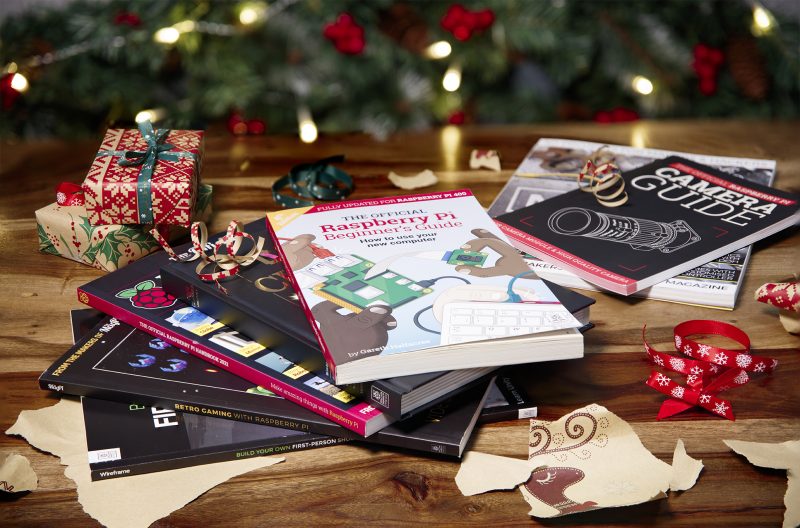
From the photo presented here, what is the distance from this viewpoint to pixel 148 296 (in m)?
0.82

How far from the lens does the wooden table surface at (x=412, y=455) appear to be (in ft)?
2.04

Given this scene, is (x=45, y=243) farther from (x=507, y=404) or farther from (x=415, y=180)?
(x=507, y=404)

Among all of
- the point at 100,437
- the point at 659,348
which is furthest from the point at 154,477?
the point at 659,348

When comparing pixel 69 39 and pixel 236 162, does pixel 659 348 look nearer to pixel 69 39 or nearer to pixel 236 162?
pixel 236 162

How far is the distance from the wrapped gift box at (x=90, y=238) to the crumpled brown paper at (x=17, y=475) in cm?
33

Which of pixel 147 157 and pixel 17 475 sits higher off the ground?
pixel 147 157

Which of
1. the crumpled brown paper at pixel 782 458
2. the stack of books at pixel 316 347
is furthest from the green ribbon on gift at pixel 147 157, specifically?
the crumpled brown paper at pixel 782 458

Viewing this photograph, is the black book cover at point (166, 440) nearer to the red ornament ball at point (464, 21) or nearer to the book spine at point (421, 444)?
the book spine at point (421, 444)

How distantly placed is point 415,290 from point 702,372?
0.90ft

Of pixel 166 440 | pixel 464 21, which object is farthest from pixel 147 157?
pixel 464 21

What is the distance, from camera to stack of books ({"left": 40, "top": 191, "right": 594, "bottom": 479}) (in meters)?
0.66

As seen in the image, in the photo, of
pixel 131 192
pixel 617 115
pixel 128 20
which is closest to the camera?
pixel 131 192

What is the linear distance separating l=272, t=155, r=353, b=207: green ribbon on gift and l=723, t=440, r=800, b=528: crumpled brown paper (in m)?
0.63

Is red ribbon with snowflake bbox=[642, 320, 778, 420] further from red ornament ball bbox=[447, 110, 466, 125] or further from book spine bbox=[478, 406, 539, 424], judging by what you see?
red ornament ball bbox=[447, 110, 466, 125]
